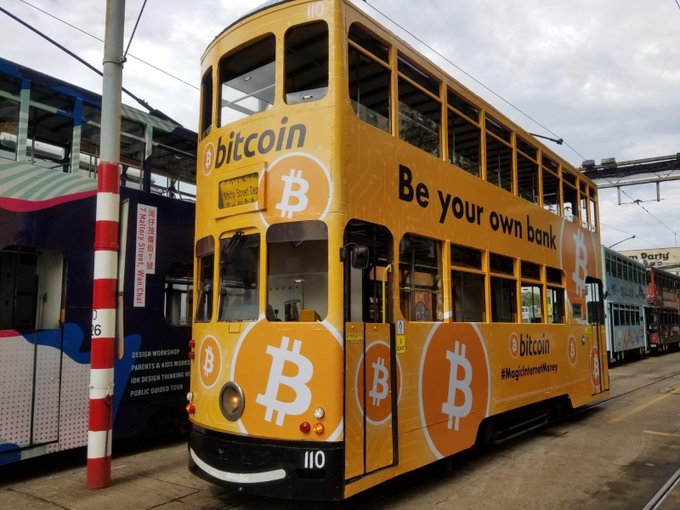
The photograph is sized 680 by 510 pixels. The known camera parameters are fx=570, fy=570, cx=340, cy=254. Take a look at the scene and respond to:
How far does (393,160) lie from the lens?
5227 mm

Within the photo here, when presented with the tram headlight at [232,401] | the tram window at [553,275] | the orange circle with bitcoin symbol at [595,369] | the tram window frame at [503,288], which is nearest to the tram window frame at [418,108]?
the tram window frame at [503,288]

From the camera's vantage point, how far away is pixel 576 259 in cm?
932

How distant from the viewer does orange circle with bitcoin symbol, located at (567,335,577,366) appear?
28.0 ft

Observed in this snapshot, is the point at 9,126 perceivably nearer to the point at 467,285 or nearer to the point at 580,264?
the point at 467,285

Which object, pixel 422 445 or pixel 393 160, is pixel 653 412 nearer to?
pixel 422 445

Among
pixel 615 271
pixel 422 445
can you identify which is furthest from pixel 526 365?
pixel 615 271

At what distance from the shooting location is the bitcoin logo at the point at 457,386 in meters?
5.64

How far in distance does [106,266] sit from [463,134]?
4.08m

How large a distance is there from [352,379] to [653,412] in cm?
781

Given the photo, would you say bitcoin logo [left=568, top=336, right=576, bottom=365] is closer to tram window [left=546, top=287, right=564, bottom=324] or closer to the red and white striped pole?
tram window [left=546, top=287, right=564, bottom=324]

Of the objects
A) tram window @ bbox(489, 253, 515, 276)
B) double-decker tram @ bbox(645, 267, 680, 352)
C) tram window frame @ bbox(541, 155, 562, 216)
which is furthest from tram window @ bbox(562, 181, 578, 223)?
double-decker tram @ bbox(645, 267, 680, 352)

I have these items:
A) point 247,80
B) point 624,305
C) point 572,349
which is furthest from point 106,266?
point 624,305

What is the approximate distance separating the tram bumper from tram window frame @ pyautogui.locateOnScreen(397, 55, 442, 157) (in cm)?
295

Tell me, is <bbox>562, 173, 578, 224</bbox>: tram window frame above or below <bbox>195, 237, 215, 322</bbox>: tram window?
above
